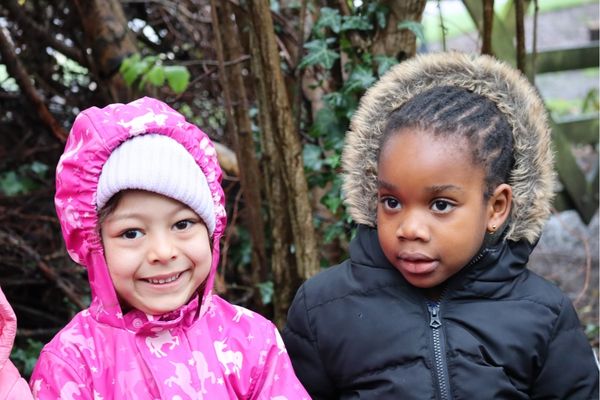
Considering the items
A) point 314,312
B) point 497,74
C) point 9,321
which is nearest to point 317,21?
point 497,74

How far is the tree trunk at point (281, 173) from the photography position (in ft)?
10.2

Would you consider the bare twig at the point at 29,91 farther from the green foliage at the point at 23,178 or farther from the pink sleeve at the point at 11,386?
the pink sleeve at the point at 11,386

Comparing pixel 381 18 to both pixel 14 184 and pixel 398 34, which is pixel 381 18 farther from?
pixel 14 184

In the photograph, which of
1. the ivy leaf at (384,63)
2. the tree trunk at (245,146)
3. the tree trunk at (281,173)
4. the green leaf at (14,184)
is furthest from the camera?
the green leaf at (14,184)

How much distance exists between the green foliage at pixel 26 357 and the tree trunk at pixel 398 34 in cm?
203

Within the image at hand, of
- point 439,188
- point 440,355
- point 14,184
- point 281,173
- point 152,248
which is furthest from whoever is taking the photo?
point 14,184

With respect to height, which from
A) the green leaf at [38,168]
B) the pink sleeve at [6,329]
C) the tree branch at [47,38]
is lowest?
the pink sleeve at [6,329]

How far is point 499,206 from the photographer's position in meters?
2.40

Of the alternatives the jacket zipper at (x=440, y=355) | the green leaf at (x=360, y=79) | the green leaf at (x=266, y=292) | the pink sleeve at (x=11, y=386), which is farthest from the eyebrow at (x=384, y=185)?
the green leaf at (x=266, y=292)

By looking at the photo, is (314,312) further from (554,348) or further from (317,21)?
(317,21)

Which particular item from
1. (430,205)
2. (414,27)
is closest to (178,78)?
(414,27)

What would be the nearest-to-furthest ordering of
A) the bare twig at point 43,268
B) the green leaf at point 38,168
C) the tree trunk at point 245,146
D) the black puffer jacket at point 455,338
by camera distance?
the black puffer jacket at point 455,338 → the tree trunk at point 245,146 → the bare twig at point 43,268 → the green leaf at point 38,168

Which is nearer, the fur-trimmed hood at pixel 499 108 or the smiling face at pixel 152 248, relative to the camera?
the smiling face at pixel 152 248

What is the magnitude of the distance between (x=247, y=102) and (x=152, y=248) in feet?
5.40
